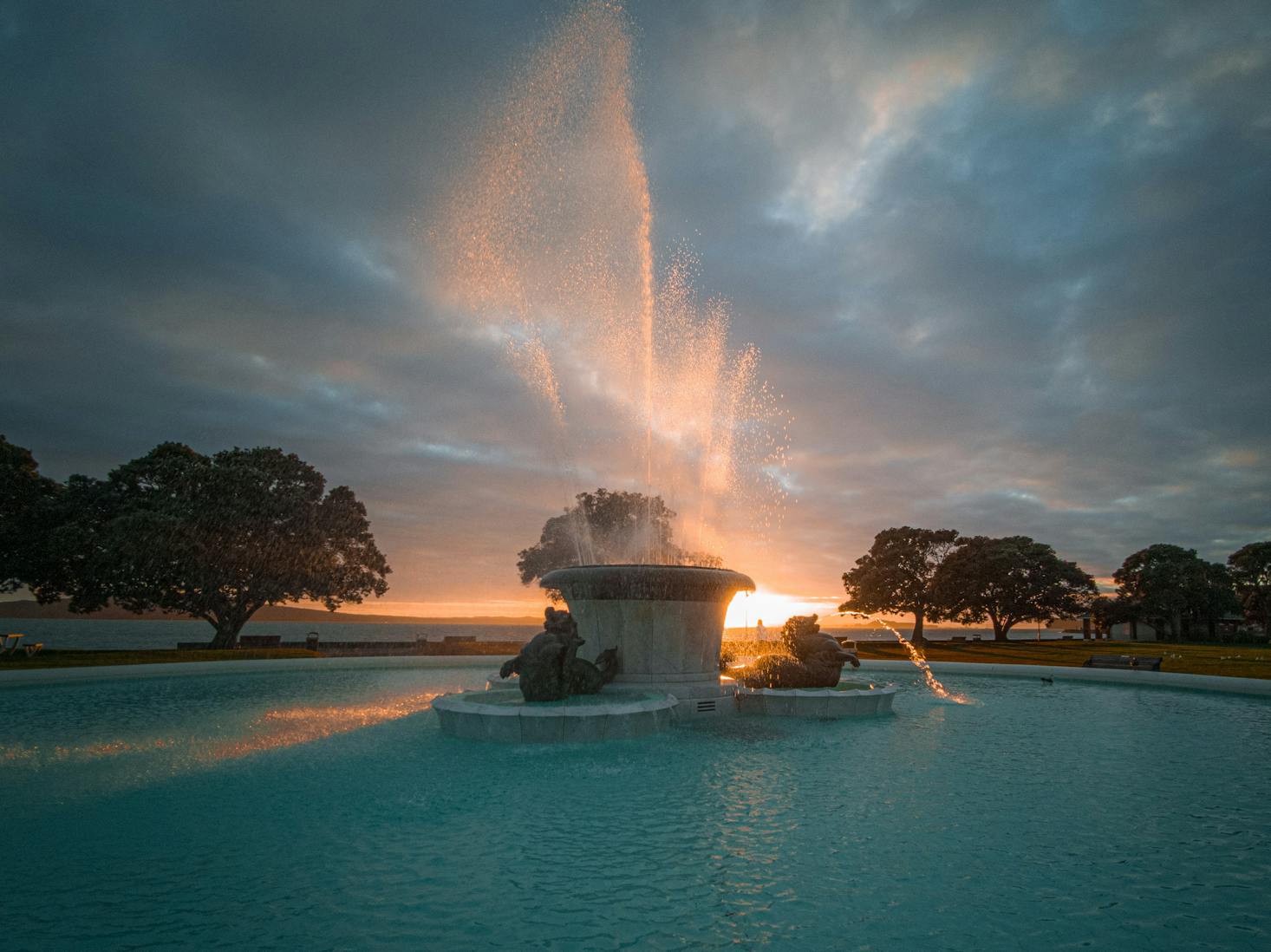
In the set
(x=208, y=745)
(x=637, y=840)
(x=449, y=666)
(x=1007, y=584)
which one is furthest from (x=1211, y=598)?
(x=208, y=745)

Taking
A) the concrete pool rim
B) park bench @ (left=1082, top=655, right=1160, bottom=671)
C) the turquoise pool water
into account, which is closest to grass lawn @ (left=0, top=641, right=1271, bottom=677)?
park bench @ (left=1082, top=655, right=1160, bottom=671)

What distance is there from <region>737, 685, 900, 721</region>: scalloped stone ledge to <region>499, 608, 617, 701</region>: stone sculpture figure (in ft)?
11.4

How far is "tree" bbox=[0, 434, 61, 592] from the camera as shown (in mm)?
32344

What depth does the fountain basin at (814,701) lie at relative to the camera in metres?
14.2

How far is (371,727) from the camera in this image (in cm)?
1267

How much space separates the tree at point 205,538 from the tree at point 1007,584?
151ft

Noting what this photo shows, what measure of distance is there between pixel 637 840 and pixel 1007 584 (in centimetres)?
5871

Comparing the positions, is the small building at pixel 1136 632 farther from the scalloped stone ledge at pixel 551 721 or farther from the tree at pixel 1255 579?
the scalloped stone ledge at pixel 551 721

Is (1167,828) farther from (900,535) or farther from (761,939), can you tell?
(900,535)

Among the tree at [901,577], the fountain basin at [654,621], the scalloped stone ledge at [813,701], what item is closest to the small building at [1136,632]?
the tree at [901,577]

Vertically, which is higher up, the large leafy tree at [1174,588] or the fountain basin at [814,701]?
the large leafy tree at [1174,588]

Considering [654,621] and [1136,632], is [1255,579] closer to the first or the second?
[1136,632]

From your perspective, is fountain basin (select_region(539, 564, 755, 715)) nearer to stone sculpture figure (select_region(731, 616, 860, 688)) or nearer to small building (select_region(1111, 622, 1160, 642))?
stone sculpture figure (select_region(731, 616, 860, 688))

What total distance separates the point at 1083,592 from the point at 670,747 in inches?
2476
